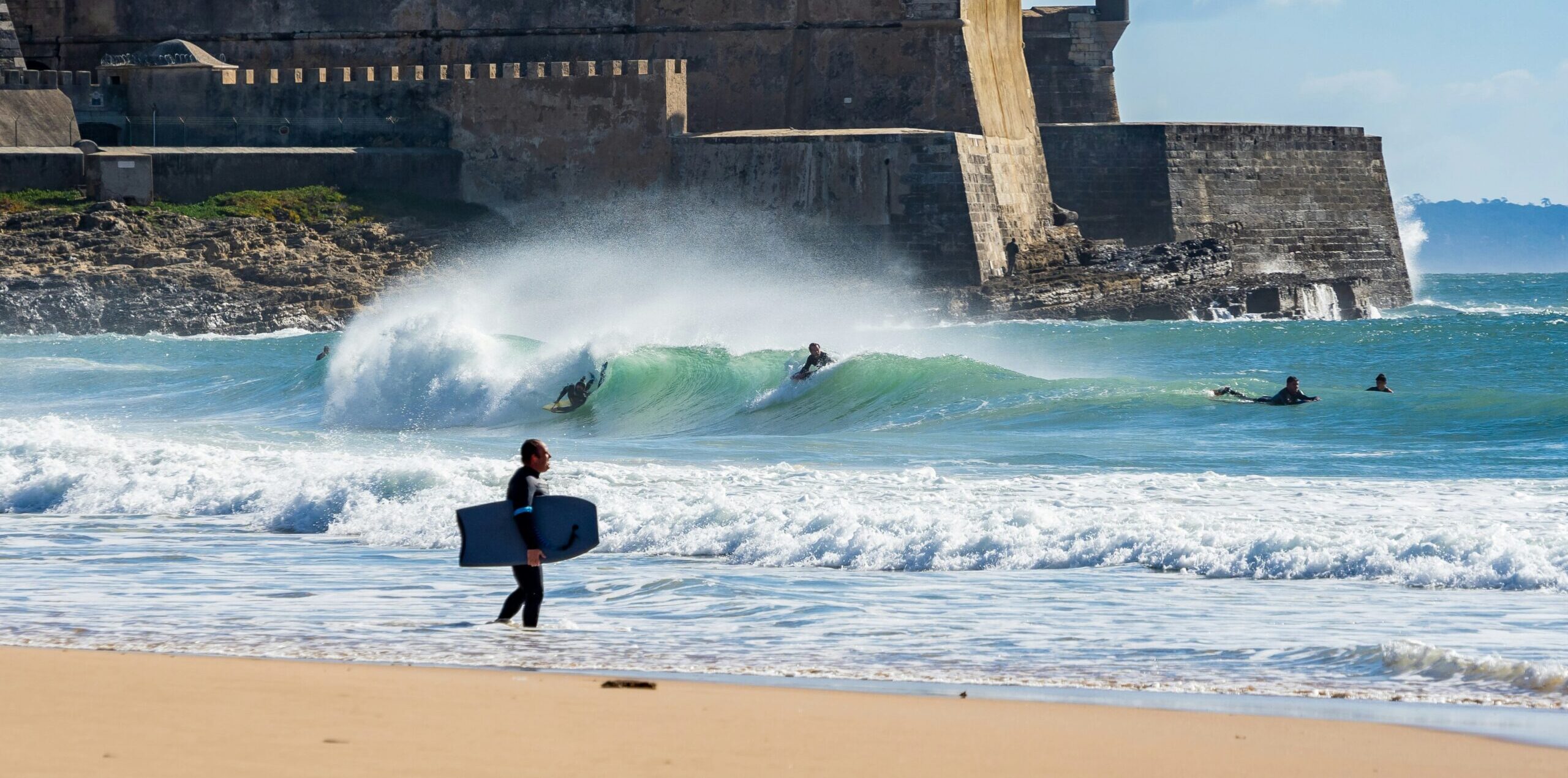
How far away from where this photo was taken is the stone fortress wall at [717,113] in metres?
26.0

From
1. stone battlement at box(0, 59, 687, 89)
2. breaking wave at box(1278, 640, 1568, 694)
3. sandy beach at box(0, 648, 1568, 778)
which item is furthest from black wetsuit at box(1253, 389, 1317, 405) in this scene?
stone battlement at box(0, 59, 687, 89)

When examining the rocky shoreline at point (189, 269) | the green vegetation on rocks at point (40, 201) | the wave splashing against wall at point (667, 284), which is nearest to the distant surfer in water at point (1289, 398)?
the wave splashing against wall at point (667, 284)

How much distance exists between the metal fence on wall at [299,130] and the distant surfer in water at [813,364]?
40.5ft

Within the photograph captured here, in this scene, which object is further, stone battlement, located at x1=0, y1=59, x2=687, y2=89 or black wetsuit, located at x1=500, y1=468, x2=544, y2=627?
stone battlement, located at x1=0, y1=59, x2=687, y2=89

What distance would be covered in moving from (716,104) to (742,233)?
3.22m

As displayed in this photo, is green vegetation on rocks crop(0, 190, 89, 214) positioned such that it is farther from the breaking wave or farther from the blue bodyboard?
the breaking wave

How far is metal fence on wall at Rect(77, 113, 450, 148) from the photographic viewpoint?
91.0 feet

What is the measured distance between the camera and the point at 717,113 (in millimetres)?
28578

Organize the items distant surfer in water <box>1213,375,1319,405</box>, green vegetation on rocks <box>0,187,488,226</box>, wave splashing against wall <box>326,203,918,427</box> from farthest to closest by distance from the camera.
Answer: green vegetation on rocks <box>0,187,488,226</box>, wave splashing against wall <box>326,203,918,427</box>, distant surfer in water <box>1213,375,1319,405</box>

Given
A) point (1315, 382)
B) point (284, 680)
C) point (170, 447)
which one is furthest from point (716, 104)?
point (284, 680)

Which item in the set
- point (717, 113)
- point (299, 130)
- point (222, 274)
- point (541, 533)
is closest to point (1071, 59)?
point (717, 113)

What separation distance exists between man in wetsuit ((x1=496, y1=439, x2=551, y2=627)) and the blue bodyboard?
0.11ft

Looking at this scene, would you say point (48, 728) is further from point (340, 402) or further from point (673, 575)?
point (340, 402)

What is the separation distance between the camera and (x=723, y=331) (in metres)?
22.7
